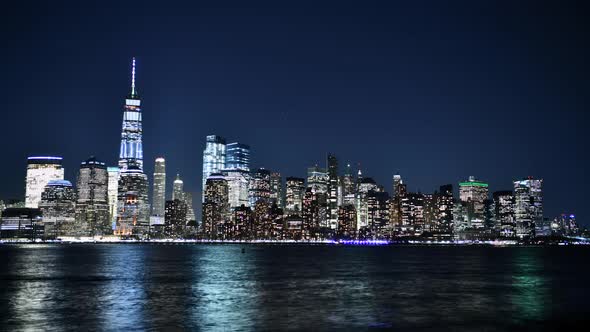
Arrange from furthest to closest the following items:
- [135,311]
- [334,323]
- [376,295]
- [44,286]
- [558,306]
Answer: [44,286]
[376,295]
[558,306]
[135,311]
[334,323]

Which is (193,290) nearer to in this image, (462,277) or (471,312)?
(471,312)

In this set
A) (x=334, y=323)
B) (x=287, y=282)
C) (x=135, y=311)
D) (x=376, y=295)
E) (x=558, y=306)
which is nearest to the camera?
(x=334, y=323)

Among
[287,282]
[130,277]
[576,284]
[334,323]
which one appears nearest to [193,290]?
[287,282]

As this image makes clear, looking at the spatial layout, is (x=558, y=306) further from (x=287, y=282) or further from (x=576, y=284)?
(x=287, y=282)

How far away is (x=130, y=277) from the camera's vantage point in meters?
88.2

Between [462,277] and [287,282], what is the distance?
28.5m

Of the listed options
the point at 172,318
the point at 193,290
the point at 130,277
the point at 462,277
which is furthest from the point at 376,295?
the point at 130,277

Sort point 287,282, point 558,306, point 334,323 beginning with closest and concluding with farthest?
point 334,323
point 558,306
point 287,282

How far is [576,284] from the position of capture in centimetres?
8288

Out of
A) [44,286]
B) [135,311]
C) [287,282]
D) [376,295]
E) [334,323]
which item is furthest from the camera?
[287,282]

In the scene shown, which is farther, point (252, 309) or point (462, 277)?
point (462, 277)

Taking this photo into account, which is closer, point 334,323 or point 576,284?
point 334,323

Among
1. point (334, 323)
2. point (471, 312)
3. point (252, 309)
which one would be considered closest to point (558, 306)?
point (471, 312)

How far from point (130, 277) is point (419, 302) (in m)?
45.0
